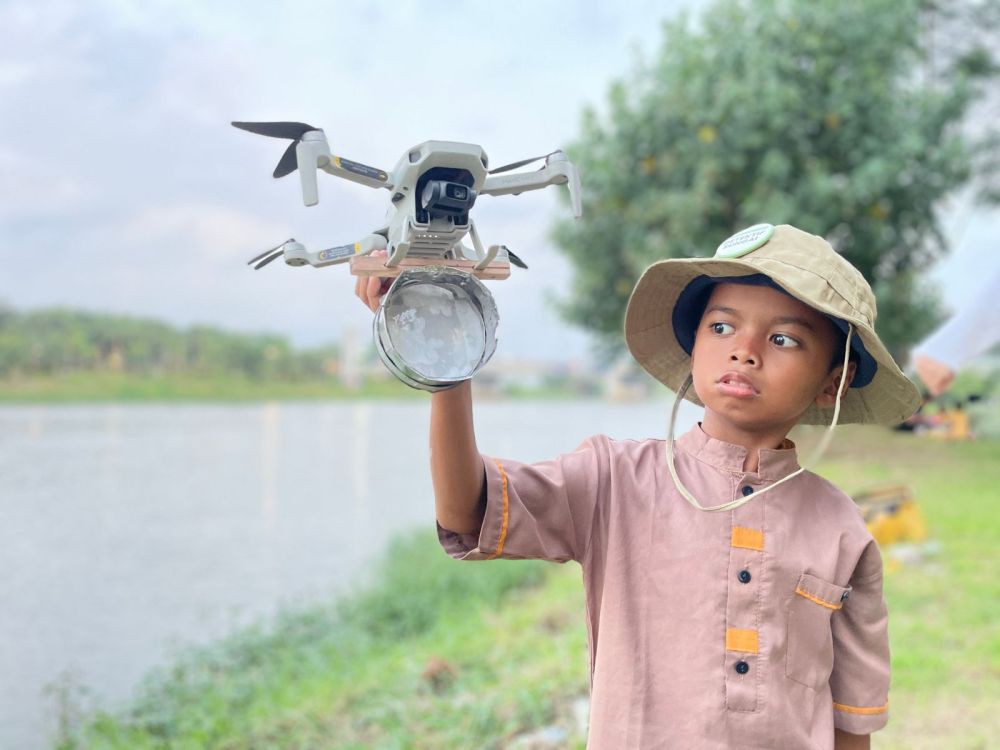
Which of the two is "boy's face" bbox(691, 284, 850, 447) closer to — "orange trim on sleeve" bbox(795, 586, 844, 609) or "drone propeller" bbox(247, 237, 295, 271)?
"orange trim on sleeve" bbox(795, 586, 844, 609)

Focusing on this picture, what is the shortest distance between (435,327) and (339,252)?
0.14 metres

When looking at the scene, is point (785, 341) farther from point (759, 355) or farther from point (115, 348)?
point (115, 348)

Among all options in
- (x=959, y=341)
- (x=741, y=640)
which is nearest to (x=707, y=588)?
(x=741, y=640)

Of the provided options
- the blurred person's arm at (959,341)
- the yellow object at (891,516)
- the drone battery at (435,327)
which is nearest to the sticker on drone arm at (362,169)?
the drone battery at (435,327)

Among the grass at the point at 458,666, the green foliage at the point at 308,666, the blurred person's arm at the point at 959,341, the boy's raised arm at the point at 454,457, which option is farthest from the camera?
the green foliage at the point at 308,666

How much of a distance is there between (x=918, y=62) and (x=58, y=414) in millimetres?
7987

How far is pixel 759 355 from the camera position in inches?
48.5

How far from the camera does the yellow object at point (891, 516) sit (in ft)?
16.1

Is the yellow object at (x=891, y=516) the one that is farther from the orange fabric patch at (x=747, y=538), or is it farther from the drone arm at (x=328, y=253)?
the drone arm at (x=328, y=253)

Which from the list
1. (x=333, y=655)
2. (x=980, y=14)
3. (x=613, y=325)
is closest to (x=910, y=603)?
(x=333, y=655)

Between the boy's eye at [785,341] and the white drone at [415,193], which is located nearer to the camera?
the white drone at [415,193]

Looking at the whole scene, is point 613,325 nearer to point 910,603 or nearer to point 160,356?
point 160,356

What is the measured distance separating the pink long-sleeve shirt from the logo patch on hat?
267 millimetres

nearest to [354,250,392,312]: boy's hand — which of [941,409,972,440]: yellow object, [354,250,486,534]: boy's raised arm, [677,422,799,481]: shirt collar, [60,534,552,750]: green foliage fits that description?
[354,250,486,534]: boy's raised arm
